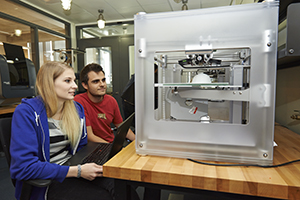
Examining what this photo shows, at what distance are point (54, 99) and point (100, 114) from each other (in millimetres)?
760

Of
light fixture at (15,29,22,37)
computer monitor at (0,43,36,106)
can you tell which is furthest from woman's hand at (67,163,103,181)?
light fixture at (15,29,22,37)

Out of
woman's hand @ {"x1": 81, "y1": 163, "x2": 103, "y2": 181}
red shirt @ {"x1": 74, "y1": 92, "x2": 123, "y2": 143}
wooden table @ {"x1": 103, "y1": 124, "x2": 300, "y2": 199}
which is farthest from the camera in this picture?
red shirt @ {"x1": 74, "y1": 92, "x2": 123, "y2": 143}

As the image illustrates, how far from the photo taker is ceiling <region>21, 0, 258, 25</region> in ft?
11.0

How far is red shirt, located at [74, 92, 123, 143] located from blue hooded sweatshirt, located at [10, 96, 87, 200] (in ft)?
2.46

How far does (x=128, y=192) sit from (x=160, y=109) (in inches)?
14.1

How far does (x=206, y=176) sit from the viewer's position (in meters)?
0.57

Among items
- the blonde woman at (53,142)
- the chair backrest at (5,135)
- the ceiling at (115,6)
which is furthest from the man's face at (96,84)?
the ceiling at (115,6)

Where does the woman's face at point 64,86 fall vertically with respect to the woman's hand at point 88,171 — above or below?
above

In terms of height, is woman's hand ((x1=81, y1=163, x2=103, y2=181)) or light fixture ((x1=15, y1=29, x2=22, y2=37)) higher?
light fixture ((x1=15, y1=29, x2=22, y2=37))

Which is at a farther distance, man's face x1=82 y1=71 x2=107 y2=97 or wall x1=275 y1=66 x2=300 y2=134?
man's face x1=82 y1=71 x2=107 y2=97

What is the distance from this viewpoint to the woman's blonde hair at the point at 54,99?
1084 millimetres

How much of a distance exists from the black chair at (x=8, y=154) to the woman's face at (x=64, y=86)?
283 millimetres

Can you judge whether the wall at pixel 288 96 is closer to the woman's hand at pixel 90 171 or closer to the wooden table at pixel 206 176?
the wooden table at pixel 206 176

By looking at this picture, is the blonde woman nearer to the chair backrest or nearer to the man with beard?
the chair backrest
